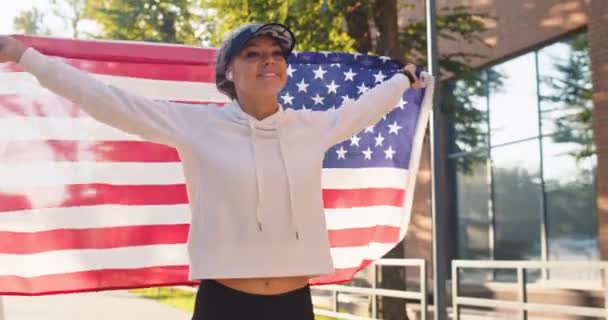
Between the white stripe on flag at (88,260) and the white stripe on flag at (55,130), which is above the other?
the white stripe on flag at (55,130)

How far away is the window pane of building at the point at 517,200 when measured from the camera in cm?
1847

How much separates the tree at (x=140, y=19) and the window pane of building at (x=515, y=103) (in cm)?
609

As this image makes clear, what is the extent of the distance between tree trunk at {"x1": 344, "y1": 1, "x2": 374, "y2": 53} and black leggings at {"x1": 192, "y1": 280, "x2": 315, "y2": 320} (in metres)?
10.9

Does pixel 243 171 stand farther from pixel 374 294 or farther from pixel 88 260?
pixel 374 294

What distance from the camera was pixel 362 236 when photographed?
5.58m

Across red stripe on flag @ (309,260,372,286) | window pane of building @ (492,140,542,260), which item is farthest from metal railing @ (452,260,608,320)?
window pane of building @ (492,140,542,260)

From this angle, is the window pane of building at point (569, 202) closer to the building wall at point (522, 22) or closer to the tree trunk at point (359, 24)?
the building wall at point (522, 22)

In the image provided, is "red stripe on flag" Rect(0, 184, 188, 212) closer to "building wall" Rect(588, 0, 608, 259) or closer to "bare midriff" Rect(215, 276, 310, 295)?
"bare midriff" Rect(215, 276, 310, 295)

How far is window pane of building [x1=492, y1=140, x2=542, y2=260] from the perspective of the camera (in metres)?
18.5

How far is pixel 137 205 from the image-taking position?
5434 millimetres

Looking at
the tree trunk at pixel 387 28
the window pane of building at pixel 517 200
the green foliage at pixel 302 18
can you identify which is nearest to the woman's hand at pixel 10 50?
the green foliage at pixel 302 18

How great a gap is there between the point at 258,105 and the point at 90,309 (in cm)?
1512

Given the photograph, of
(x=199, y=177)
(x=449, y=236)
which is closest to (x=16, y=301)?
(x=449, y=236)

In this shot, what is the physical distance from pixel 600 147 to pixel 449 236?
768 cm
